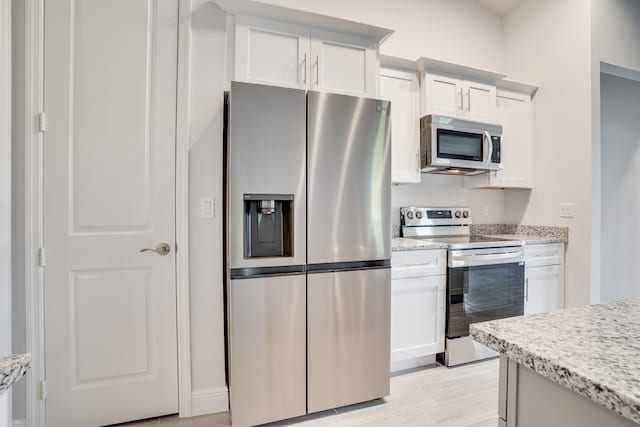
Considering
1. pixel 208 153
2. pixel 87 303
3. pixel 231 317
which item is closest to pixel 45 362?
pixel 87 303

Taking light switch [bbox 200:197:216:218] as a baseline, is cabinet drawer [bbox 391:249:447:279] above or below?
below

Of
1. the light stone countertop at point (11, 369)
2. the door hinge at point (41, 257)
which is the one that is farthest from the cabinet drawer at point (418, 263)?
the door hinge at point (41, 257)

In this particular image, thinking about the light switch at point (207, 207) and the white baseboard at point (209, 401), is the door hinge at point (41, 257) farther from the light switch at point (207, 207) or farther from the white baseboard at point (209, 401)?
the white baseboard at point (209, 401)

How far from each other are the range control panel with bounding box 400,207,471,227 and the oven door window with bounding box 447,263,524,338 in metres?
0.61

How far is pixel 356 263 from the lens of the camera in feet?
6.06

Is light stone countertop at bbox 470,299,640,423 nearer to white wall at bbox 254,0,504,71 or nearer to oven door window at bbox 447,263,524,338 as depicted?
oven door window at bbox 447,263,524,338

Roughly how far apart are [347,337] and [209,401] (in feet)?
2.97

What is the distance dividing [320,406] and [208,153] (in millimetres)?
1598

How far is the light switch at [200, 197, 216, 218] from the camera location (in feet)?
6.15

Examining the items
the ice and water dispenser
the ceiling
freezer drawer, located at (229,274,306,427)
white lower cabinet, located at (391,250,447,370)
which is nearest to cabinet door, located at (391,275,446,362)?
white lower cabinet, located at (391,250,447,370)

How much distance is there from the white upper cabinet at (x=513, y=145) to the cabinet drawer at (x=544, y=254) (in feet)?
2.02

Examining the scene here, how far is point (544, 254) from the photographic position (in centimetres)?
270

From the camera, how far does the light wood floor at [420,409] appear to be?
1774mm

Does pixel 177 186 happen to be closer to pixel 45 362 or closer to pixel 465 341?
pixel 45 362
